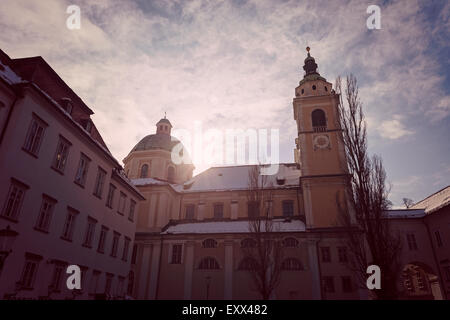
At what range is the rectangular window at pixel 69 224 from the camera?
15.8 meters

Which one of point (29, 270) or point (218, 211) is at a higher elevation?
point (218, 211)

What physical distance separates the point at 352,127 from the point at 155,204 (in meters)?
24.3

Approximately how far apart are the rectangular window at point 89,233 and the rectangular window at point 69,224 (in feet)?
4.65

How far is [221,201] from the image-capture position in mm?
36062

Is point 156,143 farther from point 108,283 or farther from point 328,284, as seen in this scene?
point 328,284

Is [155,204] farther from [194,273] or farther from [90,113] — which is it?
[90,113]

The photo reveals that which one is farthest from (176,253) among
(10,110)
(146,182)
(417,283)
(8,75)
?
(417,283)

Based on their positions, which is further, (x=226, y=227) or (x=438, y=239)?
(x=226, y=227)

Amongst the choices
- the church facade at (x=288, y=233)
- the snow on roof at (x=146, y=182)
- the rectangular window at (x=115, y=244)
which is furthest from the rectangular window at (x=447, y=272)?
the snow on roof at (x=146, y=182)

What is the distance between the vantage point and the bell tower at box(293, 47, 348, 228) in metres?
30.2

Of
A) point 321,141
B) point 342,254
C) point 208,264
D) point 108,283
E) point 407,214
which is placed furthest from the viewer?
point 321,141

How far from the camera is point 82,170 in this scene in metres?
17.5

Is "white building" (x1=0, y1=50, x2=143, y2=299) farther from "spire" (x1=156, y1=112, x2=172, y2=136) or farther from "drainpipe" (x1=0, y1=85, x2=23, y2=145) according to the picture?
"spire" (x1=156, y1=112, x2=172, y2=136)

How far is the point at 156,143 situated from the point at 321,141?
22.1 metres
